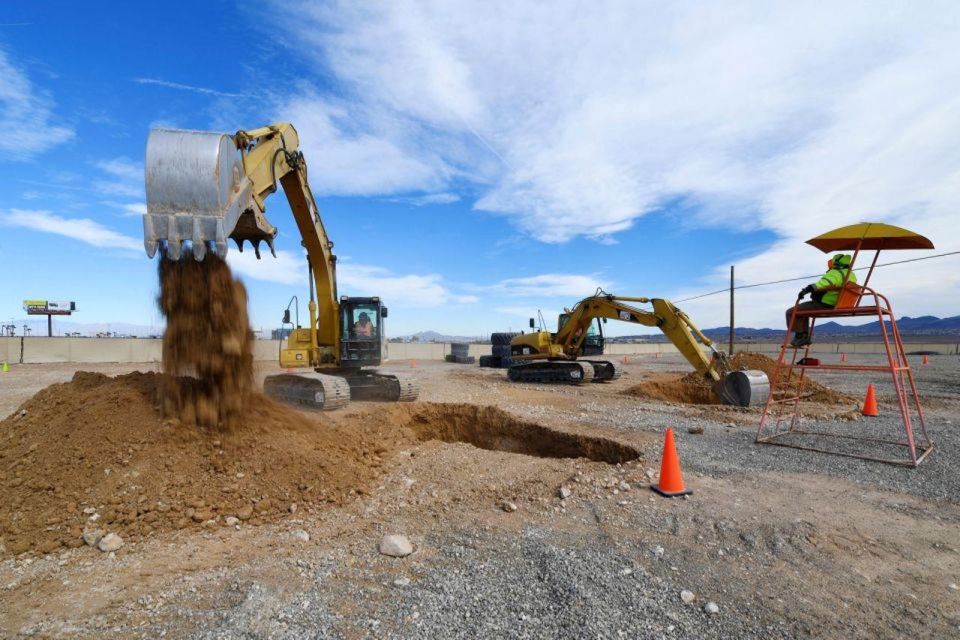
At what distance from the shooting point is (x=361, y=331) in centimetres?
1109

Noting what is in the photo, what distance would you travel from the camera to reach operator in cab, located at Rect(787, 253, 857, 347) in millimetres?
6848

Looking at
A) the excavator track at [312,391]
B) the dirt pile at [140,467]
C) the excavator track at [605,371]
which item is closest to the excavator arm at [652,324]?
the excavator track at [605,371]

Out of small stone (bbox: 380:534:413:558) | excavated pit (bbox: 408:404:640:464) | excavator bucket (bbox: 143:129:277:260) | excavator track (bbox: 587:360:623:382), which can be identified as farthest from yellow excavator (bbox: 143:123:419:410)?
excavator track (bbox: 587:360:623:382)

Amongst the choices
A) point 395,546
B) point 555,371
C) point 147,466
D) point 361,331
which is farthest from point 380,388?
point 395,546

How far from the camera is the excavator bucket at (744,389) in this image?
11391 mm

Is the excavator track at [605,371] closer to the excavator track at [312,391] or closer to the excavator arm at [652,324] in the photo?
the excavator arm at [652,324]

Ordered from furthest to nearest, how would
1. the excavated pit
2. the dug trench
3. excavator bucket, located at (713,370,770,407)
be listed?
excavator bucket, located at (713,370,770,407) < the excavated pit < the dug trench

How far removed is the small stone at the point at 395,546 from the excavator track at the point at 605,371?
49.2 feet

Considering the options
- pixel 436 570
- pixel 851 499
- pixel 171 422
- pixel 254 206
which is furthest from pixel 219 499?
pixel 851 499

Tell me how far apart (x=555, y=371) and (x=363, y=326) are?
8419mm

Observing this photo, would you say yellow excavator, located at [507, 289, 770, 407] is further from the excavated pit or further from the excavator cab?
the excavated pit

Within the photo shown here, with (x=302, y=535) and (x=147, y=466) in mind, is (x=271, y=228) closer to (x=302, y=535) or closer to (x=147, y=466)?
(x=147, y=466)

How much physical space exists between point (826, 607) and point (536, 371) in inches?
583

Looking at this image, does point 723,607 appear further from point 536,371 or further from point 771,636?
point 536,371
